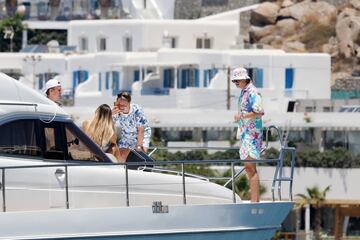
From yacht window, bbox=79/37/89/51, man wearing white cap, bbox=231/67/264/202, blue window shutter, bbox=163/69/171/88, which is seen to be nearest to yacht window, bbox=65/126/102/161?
man wearing white cap, bbox=231/67/264/202

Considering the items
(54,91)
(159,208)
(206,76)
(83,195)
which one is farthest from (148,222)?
(206,76)

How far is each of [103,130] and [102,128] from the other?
1.3 inches

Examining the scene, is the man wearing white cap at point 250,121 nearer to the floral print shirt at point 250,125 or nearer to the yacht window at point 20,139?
the floral print shirt at point 250,125

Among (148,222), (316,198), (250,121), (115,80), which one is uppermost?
(250,121)

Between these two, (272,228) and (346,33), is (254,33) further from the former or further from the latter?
(272,228)

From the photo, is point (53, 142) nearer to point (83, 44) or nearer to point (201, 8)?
point (83, 44)

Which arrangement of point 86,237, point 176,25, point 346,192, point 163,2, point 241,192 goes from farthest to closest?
point 163,2 → point 176,25 → point 346,192 → point 241,192 → point 86,237

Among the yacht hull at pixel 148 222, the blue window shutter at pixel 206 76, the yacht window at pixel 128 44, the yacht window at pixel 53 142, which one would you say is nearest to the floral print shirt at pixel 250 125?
the yacht hull at pixel 148 222

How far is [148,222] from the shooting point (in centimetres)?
2375

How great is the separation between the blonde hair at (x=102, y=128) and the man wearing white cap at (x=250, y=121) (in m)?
1.61

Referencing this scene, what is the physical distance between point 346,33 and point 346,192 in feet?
71.7

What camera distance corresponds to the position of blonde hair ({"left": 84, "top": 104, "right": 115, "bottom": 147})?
999 inches

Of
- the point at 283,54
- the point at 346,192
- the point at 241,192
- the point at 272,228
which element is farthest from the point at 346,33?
the point at 272,228

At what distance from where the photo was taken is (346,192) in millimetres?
64062
